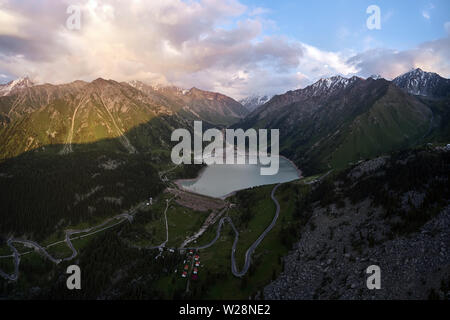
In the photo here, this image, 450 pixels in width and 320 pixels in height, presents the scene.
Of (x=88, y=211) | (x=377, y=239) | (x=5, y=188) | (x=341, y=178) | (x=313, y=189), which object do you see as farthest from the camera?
(x=5, y=188)

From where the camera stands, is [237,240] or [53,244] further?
[53,244]

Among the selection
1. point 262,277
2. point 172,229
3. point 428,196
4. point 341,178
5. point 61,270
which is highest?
point 341,178

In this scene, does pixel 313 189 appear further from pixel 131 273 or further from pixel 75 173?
pixel 75 173

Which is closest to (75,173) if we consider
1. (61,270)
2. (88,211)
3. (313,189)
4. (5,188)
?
(5,188)

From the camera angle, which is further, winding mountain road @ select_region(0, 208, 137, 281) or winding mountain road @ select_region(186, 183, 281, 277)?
winding mountain road @ select_region(0, 208, 137, 281)

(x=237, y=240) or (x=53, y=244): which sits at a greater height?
(x=237, y=240)

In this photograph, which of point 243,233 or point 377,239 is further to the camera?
point 243,233

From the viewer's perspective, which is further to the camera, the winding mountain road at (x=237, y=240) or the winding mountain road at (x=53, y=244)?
the winding mountain road at (x=53, y=244)

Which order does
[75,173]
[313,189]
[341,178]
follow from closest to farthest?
[341,178] → [313,189] → [75,173]
